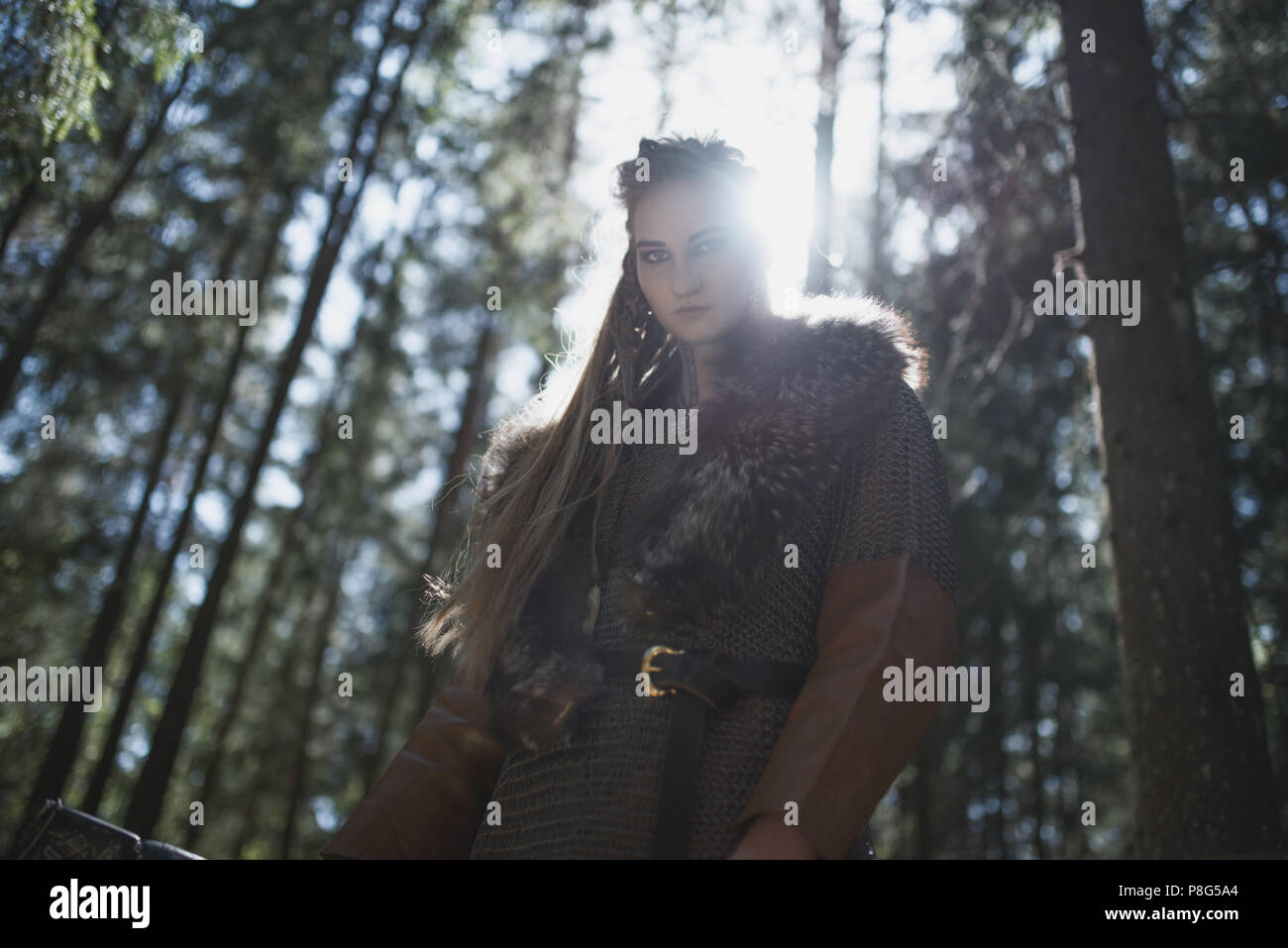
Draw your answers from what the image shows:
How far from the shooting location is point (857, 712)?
1871 millimetres

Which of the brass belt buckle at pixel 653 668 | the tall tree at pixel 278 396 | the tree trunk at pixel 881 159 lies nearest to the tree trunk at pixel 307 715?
the tall tree at pixel 278 396

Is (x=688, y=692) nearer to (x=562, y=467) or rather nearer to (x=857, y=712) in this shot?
(x=857, y=712)

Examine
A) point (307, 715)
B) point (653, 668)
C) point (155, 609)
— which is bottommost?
point (653, 668)

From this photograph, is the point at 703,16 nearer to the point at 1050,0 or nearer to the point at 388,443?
the point at 1050,0

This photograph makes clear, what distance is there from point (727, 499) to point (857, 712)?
0.63 m

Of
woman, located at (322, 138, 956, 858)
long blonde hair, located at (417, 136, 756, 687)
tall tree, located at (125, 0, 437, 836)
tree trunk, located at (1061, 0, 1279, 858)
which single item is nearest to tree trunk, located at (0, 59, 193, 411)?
tall tree, located at (125, 0, 437, 836)

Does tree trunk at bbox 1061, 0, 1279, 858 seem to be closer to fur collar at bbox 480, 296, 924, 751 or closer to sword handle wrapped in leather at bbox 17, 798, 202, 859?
fur collar at bbox 480, 296, 924, 751

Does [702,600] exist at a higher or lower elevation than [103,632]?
lower

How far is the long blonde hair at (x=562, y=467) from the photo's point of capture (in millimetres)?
2713

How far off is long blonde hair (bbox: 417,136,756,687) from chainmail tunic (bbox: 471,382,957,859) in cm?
35

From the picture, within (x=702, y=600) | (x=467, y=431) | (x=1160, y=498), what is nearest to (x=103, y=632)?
(x=467, y=431)

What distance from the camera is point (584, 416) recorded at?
3.03 metres
